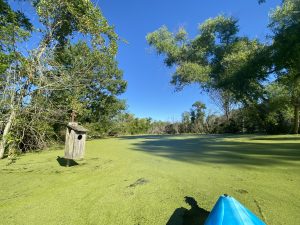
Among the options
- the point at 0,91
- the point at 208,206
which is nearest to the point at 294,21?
the point at 208,206

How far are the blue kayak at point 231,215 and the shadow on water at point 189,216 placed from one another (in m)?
0.53

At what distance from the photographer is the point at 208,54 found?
16.3 meters

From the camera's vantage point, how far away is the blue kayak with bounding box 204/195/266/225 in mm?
1318

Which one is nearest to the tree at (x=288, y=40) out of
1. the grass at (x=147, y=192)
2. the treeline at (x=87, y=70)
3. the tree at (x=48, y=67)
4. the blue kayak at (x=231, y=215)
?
the treeline at (x=87, y=70)

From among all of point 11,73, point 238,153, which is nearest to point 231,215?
point 238,153

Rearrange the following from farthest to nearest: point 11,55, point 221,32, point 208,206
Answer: point 221,32
point 11,55
point 208,206

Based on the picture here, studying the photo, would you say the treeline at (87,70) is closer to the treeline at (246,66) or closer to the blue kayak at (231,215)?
the treeline at (246,66)

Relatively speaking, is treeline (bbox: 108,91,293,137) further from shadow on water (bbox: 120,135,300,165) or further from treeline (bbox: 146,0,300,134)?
shadow on water (bbox: 120,135,300,165)

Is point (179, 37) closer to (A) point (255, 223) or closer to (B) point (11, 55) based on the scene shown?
(B) point (11, 55)

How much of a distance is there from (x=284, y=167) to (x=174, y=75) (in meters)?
14.5

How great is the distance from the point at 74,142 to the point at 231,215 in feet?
11.7

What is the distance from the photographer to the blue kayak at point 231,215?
1.32m

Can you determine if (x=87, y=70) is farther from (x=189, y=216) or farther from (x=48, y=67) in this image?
(x=189, y=216)

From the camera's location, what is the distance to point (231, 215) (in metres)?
1.36
